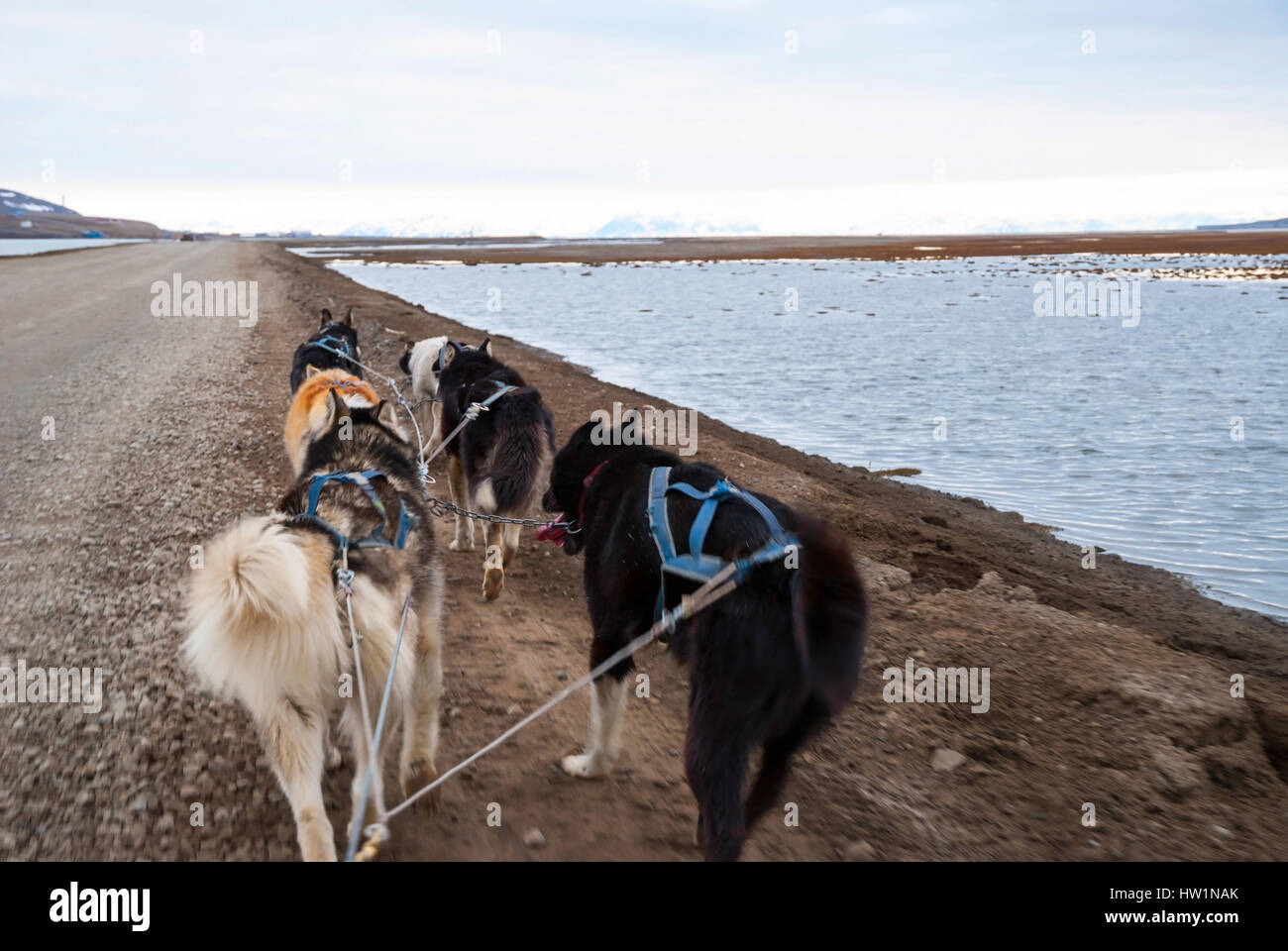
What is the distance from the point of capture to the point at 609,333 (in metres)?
24.7

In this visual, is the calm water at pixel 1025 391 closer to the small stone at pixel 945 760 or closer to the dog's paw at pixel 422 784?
the small stone at pixel 945 760

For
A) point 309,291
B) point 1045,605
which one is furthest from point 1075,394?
point 309,291

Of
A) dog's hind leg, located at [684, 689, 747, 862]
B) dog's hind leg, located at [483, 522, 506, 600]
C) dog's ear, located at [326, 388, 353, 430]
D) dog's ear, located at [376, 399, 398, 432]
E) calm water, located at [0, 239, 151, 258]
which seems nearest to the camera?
dog's hind leg, located at [684, 689, 747, 862]

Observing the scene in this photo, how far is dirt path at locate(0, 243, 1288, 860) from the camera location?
3.35 meters

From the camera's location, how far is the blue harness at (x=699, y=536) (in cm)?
282

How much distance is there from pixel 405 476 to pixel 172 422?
8.13 metres

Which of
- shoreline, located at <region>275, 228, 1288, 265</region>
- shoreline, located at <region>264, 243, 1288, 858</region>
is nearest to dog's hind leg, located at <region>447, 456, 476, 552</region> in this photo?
shoreline, located at <region>264, 243, 1288, 858</region>

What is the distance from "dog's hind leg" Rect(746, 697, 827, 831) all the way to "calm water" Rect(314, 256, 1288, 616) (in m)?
5.34

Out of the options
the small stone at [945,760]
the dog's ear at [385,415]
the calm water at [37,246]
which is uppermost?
the calm water at [37,246]

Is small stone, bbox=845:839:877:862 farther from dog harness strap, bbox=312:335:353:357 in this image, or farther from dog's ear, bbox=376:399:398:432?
dog harness strap, bbox=312:335:353:357

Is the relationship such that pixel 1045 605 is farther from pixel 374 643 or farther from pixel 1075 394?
pixel 1075 394

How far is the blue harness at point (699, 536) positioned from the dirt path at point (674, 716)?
1189mm

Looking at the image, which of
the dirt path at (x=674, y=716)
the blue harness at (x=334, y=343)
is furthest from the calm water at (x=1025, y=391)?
the blue harness at (x=334, y=343)
